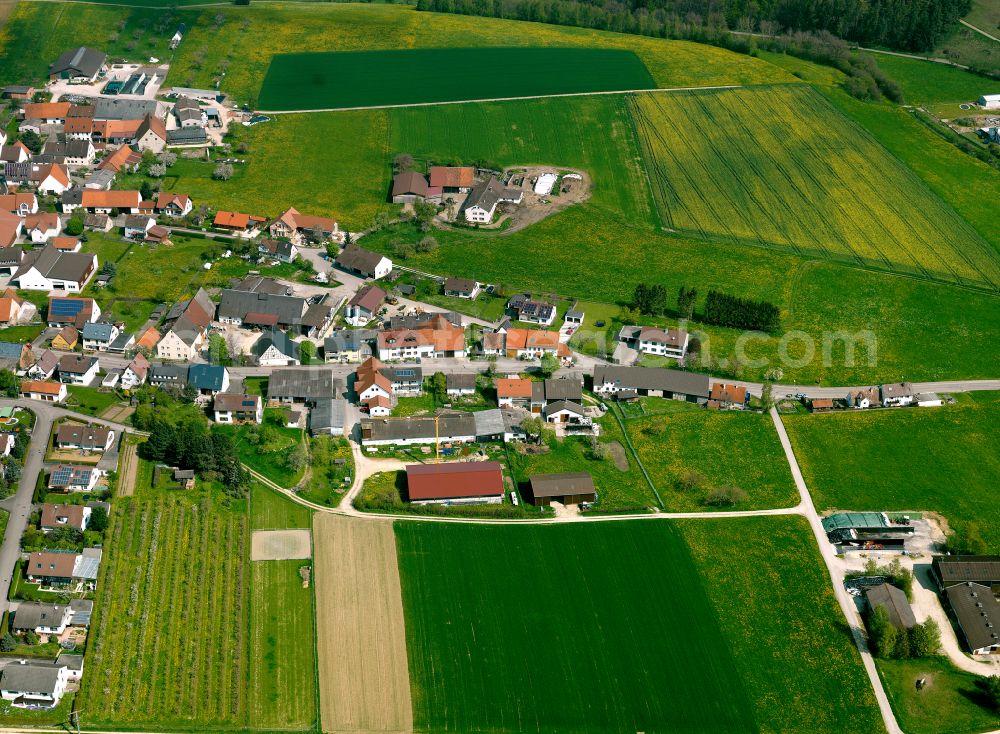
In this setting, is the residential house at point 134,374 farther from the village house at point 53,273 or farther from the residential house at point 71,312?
the village house at point 53,273

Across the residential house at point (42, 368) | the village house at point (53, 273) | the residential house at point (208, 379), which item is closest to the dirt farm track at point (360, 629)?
the residential house at point (208, 379)

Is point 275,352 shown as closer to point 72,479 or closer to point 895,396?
point 72,479

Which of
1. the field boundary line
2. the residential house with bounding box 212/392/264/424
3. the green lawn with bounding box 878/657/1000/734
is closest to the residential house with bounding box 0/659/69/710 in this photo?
the residential house with bounding box 212/392/264/424

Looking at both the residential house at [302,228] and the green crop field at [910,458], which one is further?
the residential house at [302,228]

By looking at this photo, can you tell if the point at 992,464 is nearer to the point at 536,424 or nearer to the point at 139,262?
the point at 536,424

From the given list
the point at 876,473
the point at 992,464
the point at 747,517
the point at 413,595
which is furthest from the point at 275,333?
the point at 992,464

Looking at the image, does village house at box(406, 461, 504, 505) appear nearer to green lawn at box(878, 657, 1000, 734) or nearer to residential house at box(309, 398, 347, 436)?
residential house at box(309, 398, 347, 436)
